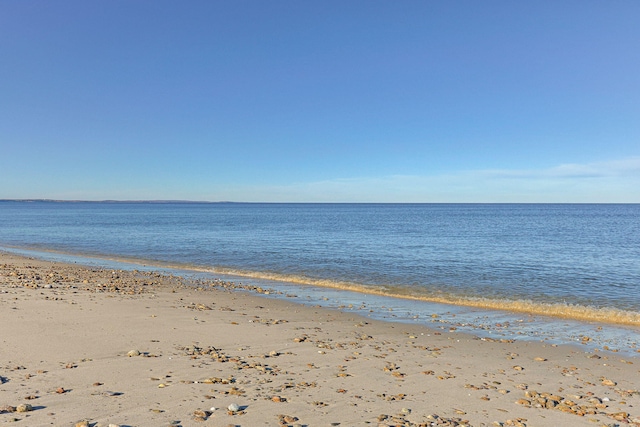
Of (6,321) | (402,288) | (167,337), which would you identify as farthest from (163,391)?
(402,288)

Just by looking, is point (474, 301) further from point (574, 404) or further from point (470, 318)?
point (574, 404)

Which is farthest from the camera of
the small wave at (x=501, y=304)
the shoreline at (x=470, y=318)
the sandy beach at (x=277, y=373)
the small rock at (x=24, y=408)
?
the small wave at (x=501, y=304)

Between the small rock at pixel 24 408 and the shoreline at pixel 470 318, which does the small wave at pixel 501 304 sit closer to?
the shoreline at pixel 470 318

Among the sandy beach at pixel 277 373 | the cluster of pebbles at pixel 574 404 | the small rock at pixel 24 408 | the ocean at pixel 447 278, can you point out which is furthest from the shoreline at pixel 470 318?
the small rock at pixel 24 408

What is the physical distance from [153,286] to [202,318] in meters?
6.75

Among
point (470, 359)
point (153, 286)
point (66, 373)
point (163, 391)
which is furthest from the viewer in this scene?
point (153, 286)

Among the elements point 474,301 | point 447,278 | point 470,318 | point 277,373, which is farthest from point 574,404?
point 447,278

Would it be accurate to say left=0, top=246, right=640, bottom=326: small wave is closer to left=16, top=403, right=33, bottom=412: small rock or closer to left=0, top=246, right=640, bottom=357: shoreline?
left=0, top=246, right=640, bottom=357: shoreline

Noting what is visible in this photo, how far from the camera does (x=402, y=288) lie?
1941cm

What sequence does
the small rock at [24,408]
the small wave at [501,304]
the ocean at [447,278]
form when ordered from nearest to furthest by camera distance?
1. the small rock at [24,408]
2. the ocean at [447,278]
3. the small wave at [501,304]

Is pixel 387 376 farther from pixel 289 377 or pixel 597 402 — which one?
pixel 597 402

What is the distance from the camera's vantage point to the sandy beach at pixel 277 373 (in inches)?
231

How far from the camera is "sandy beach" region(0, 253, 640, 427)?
19.2 feet

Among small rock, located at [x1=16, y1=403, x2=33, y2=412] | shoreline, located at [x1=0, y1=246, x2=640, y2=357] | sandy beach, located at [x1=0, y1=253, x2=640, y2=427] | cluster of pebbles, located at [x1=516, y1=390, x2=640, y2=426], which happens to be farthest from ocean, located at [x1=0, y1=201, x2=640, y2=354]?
small rock, located at [x1=16, y1=403, x2=33, y2=412]
